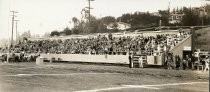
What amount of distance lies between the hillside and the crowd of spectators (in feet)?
9.90

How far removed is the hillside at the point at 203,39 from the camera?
1322 inches

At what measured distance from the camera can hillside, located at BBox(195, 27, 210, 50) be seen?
33591mm

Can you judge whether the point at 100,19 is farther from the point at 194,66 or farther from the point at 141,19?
the point at 194,66

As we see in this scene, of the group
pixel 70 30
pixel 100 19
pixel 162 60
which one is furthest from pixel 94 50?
pixel 70 30

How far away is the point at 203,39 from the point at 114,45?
8921 mm

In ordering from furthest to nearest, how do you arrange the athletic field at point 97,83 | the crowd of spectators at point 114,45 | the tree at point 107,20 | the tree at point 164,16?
the tree at point 107,20, the tree at point 164,16, the crowd of spectators at point 114,45, the athletic field at point 97,83

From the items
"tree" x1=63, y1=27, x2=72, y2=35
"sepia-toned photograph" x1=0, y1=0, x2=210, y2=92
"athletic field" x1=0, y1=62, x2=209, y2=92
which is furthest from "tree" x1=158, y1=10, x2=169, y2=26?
"athletic field" x1=0, y1=62, x2=209, y2=92

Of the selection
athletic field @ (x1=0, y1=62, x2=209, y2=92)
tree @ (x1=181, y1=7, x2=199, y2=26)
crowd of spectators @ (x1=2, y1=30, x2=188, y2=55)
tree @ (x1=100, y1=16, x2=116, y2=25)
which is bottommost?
athletic field @ (x1=0, y1=62, x2=209, y2=92)

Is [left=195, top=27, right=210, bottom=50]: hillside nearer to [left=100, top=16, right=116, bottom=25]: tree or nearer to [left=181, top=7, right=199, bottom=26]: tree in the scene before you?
[left=181, top=7, right=199, bottom=26]: tree

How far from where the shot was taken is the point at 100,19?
230ft

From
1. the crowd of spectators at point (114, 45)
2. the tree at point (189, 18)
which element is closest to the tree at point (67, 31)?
the crowd of spectators at point (114, 45)

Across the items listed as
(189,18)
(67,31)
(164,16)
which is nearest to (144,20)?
(164,16)

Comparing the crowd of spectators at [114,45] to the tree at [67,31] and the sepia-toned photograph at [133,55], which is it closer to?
the sepia-toned photograph at [133,55]

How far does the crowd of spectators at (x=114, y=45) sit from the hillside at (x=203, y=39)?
9.90 ft
